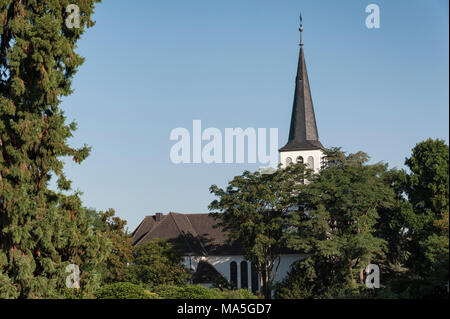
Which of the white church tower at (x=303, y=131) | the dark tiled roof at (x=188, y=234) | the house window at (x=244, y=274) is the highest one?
the white church tower at (x=303, y=131)

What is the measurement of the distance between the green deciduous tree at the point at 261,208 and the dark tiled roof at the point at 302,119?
16.5m

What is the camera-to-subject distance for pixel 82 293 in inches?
966

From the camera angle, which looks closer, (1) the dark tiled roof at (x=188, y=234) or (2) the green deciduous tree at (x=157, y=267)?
(2) the green deciduous tree at (x=157, y=267)

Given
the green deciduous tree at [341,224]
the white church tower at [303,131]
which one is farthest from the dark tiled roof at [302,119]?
the green deciduous tree at [341,224]

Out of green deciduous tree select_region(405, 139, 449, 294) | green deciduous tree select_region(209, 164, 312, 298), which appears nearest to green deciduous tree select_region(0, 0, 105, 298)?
green deciduous tree select_region(405, 139, 449, 294)

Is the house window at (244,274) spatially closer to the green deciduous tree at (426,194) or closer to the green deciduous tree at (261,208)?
the green deciduous tree at (261,208)

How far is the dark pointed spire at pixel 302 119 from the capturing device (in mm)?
67688

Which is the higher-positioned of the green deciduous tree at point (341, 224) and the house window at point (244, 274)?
the green deciduous tree at point (341, 224)

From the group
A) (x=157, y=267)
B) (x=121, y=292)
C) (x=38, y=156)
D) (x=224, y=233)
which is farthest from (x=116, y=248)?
(x=38, y=156)

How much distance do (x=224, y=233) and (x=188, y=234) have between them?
458 cm
